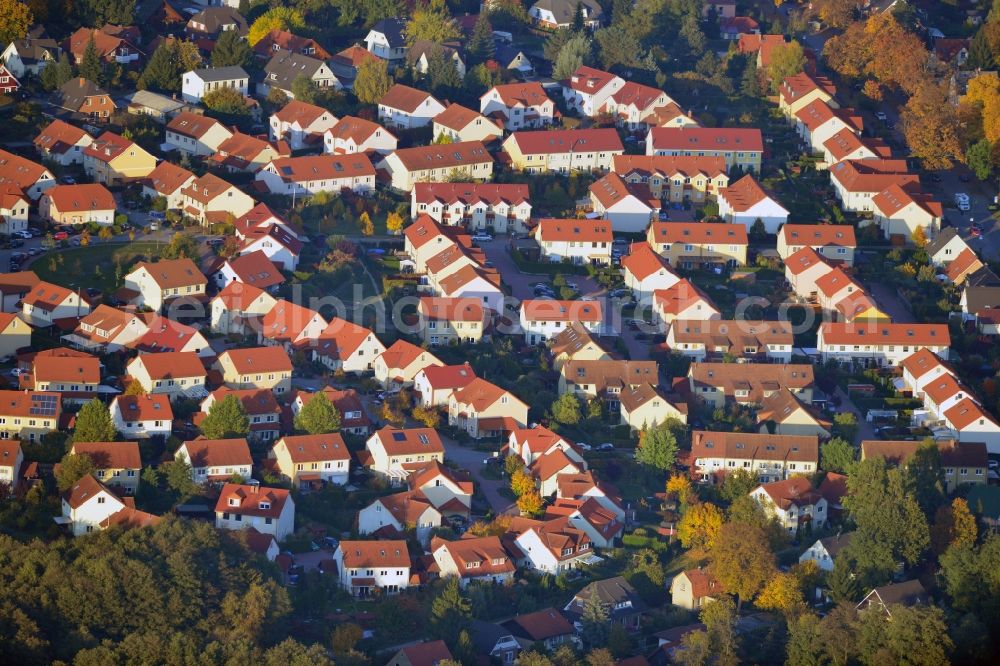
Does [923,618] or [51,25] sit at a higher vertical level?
[923,618]

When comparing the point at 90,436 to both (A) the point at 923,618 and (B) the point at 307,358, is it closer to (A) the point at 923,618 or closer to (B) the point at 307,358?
(B) the point at 307,358

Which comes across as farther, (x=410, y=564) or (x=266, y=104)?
(x=266, y=104)

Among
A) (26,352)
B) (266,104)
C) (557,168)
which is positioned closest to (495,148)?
(557,168)

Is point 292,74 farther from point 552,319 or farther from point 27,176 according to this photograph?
point 552,319

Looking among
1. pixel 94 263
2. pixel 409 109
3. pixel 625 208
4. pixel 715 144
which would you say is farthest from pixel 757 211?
pixel 94 263

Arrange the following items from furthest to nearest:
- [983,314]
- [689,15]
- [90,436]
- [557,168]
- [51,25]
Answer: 1. [689,15]
2. [51,25]
3. [557,168]
4. [983,314]
5. [90,436]

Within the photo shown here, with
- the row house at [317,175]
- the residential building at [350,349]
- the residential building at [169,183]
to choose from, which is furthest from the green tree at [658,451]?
the residential building at [169,183]
